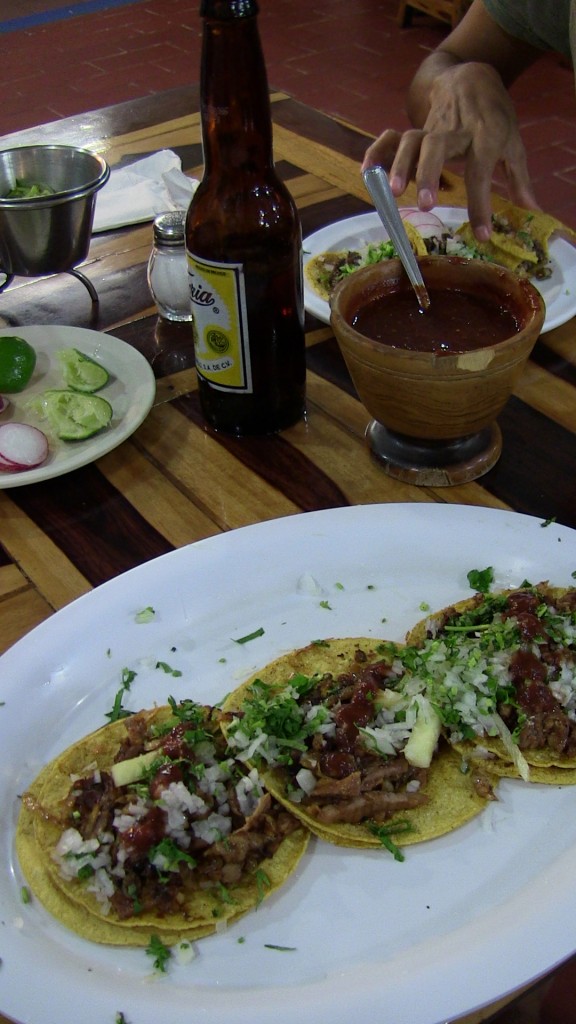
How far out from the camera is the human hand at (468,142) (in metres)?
2.40

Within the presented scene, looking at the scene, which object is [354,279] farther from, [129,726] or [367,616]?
[129,726]

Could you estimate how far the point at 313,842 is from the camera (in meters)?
1.33

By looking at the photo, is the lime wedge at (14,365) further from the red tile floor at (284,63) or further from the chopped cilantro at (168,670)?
the red tile floor at (284,63)

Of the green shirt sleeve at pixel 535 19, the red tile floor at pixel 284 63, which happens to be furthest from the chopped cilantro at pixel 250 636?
the red tile floor at pixel 284 63

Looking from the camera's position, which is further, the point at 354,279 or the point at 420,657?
the point at 354,279

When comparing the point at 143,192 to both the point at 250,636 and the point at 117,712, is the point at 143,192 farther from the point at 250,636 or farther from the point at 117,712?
the point at 117,712

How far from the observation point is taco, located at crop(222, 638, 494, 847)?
133 centimetres

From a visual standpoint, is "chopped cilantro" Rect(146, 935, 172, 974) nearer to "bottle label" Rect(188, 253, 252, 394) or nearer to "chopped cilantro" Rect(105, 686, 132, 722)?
"chopped cilantro" Rect(105, 686, 132, 722)

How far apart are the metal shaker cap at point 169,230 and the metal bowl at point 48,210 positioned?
8.8 inches

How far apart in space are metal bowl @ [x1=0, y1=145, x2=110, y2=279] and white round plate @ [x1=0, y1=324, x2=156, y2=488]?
0.89ft

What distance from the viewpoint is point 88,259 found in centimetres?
268

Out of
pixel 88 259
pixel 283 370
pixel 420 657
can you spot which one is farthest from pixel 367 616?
pixel 88 259

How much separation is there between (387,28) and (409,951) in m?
9.37

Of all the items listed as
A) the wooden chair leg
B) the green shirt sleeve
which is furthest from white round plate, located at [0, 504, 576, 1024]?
the wooden chair leg
